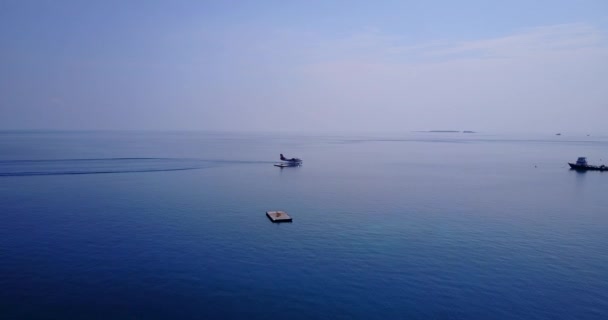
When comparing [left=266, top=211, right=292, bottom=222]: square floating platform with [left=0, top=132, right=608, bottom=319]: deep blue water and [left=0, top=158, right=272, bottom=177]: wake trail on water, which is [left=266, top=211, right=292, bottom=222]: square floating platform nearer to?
[left=0, top=132, right=608, bottom=319]: deep blue water

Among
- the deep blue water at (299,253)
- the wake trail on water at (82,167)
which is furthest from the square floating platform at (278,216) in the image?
the wake trail on water at (82,167)

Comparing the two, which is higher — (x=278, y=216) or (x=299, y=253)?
(x=278, y=216)

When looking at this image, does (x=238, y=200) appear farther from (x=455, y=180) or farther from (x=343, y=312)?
(x=455, y=180)

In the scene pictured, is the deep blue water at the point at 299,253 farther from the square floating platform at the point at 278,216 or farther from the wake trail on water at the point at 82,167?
the wake trail on water at the point at 82,167

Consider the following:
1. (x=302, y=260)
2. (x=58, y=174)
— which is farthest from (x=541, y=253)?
(x=58, y=174)

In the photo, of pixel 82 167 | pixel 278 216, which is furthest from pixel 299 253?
pixel 82 167

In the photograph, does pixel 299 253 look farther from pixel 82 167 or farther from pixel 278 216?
pixel 82 167

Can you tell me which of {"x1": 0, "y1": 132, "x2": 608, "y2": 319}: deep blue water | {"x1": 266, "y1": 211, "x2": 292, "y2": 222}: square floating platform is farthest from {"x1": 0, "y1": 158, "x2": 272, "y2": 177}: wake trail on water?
{"x1": 266, "y1": 211, "x2": 292, "y2": 222}: square floating platform
